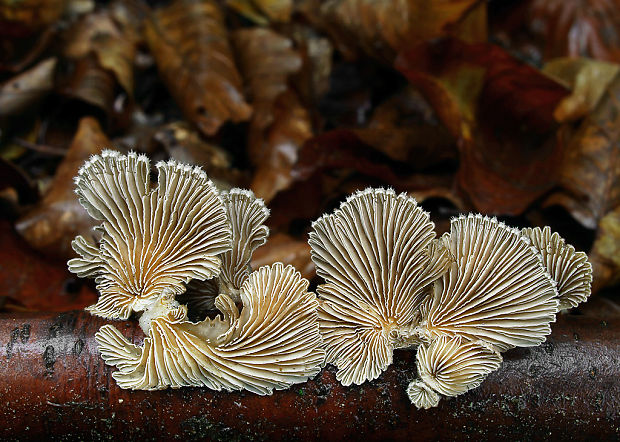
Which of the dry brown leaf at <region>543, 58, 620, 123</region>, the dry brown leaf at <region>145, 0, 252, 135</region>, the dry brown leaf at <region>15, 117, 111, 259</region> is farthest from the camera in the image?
the dry brown leaf at <region>145, 0, 252, 135</region>

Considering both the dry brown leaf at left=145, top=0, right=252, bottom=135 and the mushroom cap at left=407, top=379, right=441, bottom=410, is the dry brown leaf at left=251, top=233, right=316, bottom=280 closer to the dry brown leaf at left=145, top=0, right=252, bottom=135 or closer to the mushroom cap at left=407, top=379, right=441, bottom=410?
the dry brown leaf at left=145, top=0, right=252, bottom=135

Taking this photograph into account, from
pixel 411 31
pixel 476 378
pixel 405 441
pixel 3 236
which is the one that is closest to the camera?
pixel 476 378

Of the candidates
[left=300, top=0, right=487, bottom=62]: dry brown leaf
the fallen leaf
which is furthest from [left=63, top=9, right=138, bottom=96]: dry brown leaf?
the fallen leaf

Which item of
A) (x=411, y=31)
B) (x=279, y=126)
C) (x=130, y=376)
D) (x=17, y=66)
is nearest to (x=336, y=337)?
(x=130, y=376)

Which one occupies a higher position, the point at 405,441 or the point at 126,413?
the point at 405,441

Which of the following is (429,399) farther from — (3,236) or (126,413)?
(3,236)

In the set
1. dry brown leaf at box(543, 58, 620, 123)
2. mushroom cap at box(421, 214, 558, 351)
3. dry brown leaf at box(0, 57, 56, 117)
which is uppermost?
dry brown leaf at box(543, 58, 620, 123)

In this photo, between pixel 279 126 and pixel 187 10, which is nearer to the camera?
pixel 279 126
